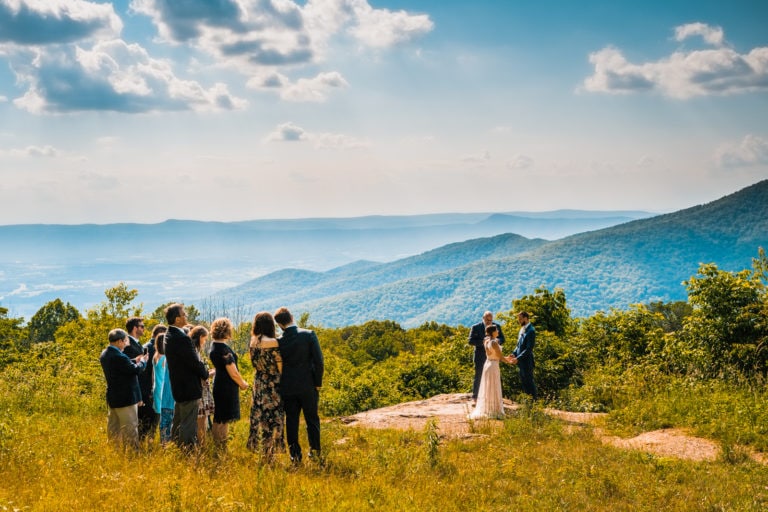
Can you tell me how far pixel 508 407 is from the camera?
40.2 feet

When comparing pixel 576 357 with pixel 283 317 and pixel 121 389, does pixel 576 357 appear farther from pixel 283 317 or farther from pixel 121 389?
pixel 121 389

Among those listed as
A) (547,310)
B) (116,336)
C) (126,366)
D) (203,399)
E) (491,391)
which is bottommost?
(491,391)

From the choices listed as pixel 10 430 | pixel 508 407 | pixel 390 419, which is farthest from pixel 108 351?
pixel 508 407

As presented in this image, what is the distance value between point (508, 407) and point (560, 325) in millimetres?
7585

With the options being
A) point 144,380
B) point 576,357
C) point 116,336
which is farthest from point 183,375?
point 576,357

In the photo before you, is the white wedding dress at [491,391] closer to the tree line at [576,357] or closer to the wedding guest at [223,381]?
the tree line at [576,357]

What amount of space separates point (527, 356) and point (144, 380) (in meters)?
7.70

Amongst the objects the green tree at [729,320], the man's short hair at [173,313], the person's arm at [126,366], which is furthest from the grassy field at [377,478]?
the green tree at [729,320]

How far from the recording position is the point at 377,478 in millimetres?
6738

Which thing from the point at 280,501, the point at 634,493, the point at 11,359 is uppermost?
the point at 280,501

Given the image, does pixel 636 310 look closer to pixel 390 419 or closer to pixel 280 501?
pixel 390 419

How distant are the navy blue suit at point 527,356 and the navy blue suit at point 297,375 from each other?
20.2ft

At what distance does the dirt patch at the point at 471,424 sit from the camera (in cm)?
864

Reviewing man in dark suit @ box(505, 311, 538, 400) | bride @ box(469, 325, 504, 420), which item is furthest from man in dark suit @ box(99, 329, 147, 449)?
man in dark suit @ box(505, 311, 538, 400)
